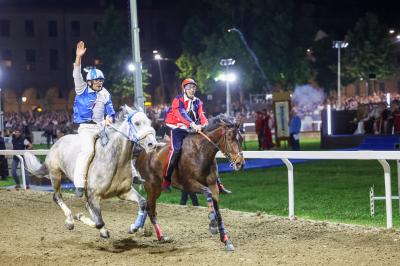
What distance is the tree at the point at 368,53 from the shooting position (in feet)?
Answer: 218

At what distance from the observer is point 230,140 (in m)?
9.93

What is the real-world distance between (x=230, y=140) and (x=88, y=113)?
217cm

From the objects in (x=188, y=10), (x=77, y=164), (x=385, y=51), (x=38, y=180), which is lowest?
(x=38, y=180)

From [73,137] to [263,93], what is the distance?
53635 millimetres

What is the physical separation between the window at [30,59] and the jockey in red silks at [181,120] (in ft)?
228

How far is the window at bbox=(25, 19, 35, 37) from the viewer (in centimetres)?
7812

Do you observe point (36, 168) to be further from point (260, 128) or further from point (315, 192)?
point (260, 128)

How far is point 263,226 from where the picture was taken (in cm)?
1121

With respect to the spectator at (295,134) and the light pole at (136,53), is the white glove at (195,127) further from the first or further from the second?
the spectator at (295,134)

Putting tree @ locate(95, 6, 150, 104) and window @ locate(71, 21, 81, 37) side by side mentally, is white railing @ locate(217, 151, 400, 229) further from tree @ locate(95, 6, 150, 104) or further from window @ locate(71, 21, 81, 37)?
window @ locate(71, 21, 81, 37)

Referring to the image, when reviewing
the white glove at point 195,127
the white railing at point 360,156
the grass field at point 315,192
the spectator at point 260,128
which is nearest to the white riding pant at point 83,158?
the white glove at point 195,127

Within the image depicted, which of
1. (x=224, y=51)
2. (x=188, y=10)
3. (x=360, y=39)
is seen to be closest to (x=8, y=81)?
(x=188, y=10)

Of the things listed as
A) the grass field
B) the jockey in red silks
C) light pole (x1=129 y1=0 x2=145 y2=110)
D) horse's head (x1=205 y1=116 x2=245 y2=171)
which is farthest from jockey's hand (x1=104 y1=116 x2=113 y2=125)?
light pole (x1=129 y1=0 x2=145 y2=110)

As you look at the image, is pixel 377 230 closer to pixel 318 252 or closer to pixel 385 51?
pixel 318 252
